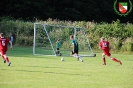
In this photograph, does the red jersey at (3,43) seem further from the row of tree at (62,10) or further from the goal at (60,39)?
the row of tree at (62,10)

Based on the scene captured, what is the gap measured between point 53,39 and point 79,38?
102 inches

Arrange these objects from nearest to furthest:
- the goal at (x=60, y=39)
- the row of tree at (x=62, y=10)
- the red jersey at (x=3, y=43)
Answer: the red jersey at (x=3, y=43) < the goal at (x=60, y=39) < the row of tree at (x=62, y=10)

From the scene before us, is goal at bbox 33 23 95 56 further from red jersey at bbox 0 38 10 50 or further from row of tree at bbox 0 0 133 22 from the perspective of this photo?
row of tree at bbox 0 0 133 22

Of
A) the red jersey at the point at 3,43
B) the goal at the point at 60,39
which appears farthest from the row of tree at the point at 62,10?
the red jersey at the point at 3,43

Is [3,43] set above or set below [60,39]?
below

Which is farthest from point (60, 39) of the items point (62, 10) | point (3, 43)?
point (62, 10)

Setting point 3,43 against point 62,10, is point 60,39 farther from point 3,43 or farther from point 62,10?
point 62,10

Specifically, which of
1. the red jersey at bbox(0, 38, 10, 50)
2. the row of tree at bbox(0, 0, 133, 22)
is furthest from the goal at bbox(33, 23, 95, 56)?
the row of tree at bbox(0, 0, 133, 22)

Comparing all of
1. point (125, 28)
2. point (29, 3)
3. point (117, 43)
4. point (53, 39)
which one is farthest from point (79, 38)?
point (29, 3)

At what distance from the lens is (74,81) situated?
54.3 ft

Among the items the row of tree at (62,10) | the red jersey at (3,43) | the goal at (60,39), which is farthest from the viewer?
the row of tree at (62,10)

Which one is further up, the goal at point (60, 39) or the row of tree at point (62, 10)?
the row of tree at point (62, 10)

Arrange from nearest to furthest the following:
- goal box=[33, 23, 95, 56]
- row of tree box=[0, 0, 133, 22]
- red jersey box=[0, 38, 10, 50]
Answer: red jersey box=[0, 38, 10, 50] < goal box=[33, 23, 95, 56] < row of tree box=[0, 0, 133, 22]

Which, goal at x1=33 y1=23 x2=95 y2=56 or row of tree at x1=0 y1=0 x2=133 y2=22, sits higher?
row of tree at x1=0 y1=0 x2=133 y2=22
